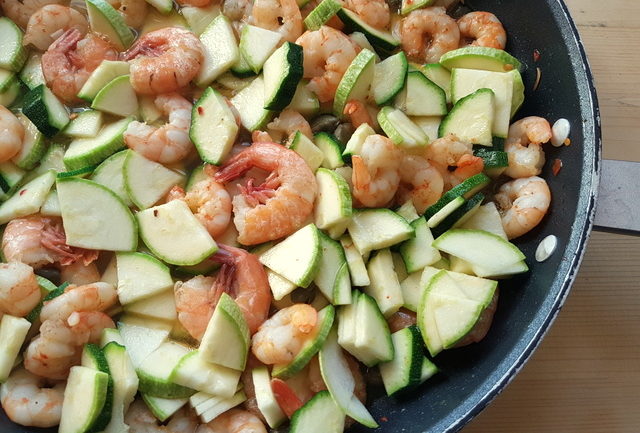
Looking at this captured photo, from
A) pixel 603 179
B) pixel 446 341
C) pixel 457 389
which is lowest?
pixel 457 389

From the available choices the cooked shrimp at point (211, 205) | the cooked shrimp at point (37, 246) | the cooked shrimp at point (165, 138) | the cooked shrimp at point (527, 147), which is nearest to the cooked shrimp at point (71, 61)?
the cooked shrimp at point (165, 138)

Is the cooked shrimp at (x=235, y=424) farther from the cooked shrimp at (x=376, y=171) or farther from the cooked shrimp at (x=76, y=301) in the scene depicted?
the cooked shrimp at (x=376, y=171)

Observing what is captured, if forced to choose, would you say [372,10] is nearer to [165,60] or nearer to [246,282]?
[165,60]

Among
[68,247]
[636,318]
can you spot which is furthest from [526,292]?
[68,247]

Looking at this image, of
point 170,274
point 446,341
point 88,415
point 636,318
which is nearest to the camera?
point 88,415

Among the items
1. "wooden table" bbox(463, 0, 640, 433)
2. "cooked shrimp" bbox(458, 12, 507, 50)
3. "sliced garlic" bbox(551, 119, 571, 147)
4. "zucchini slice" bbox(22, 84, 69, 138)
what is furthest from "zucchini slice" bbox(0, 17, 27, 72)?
"wooden table" bbox(463, 0, 640, 433)

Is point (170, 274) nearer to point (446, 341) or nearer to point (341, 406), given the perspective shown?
point (341, 406)

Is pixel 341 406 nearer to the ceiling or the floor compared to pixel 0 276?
nearer to the floor
